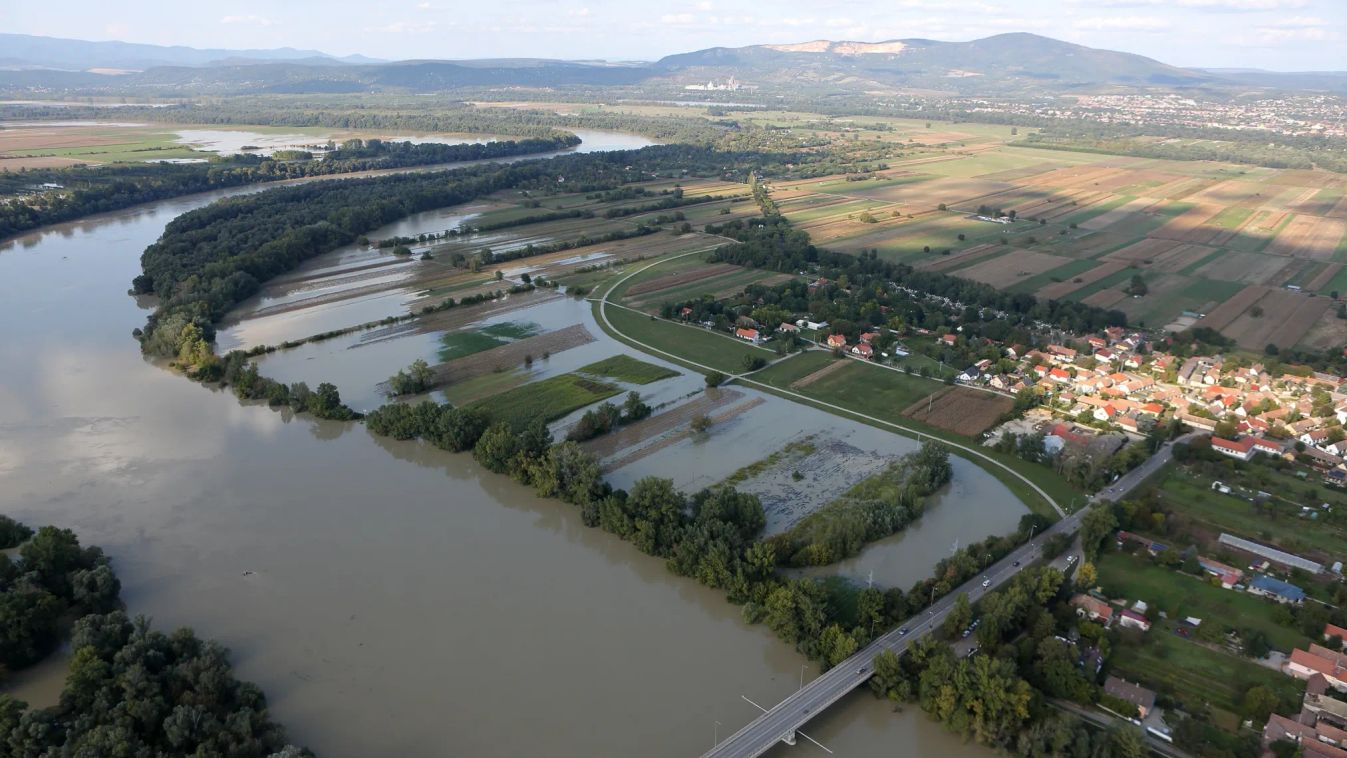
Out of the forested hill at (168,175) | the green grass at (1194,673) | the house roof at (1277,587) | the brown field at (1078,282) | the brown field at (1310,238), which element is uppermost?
the forested hill at (168,175)

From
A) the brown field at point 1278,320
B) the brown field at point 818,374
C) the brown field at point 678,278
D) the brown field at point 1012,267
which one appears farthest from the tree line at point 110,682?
the brown field at point 1012,267

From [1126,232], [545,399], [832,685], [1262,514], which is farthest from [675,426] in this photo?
[1126,232]

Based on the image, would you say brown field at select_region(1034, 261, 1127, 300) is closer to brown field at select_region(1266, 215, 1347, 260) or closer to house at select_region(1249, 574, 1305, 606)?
brown field at select_region(1266, 215, 1347, 260)

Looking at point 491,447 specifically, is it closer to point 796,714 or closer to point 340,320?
point 796,714

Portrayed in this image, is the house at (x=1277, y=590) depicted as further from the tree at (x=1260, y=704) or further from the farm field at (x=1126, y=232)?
the farm field at (x=1126, y=232)

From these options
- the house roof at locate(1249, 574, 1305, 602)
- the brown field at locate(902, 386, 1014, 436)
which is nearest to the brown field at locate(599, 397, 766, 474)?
the brown field at locate(902, 386, 1014, 436)

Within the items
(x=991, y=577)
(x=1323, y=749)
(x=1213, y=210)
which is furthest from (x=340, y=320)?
(x=1213, y=210)
